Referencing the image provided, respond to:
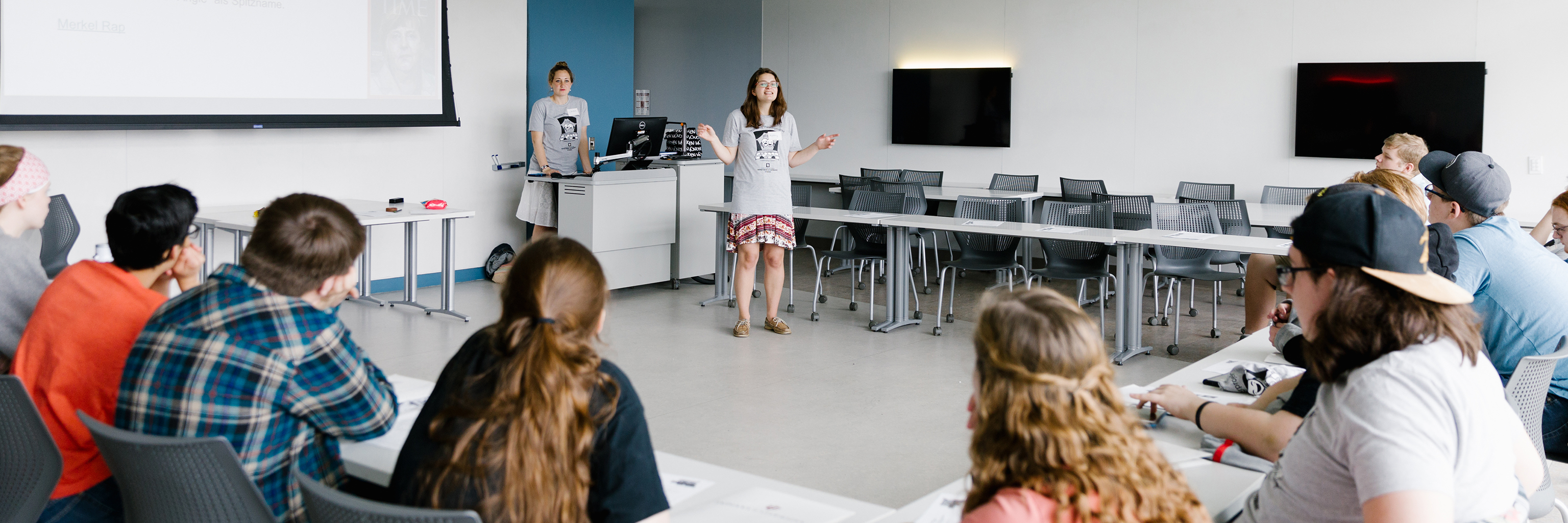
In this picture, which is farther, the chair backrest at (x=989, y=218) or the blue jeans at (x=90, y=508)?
the chair backrest at (x=989, y=218)

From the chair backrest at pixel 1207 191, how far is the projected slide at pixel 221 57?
536 cm

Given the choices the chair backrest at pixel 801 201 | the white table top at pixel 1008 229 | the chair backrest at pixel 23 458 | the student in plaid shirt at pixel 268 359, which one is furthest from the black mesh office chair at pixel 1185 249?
the chair backrest at pixel 23 458

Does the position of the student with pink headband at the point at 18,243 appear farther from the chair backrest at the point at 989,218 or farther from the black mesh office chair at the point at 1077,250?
the chair backrest at the point at 989,218

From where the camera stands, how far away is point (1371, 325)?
159 centimetres

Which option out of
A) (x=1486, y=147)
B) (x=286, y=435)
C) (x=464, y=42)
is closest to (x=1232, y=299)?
(x=1486, y=147)

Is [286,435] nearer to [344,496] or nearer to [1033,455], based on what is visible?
[344,496]

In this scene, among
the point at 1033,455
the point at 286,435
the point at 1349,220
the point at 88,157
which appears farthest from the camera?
the point at 88,157

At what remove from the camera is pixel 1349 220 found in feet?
5.30

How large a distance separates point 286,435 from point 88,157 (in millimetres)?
5121

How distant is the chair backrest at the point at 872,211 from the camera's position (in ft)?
23.3

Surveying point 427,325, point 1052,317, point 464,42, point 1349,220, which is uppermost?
point 464,42

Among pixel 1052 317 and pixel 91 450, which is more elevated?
pixel 1052 317

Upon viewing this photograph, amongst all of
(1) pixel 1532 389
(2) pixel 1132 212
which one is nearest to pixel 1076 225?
(2) pixel 1132 212

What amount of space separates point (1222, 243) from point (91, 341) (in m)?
4.58
